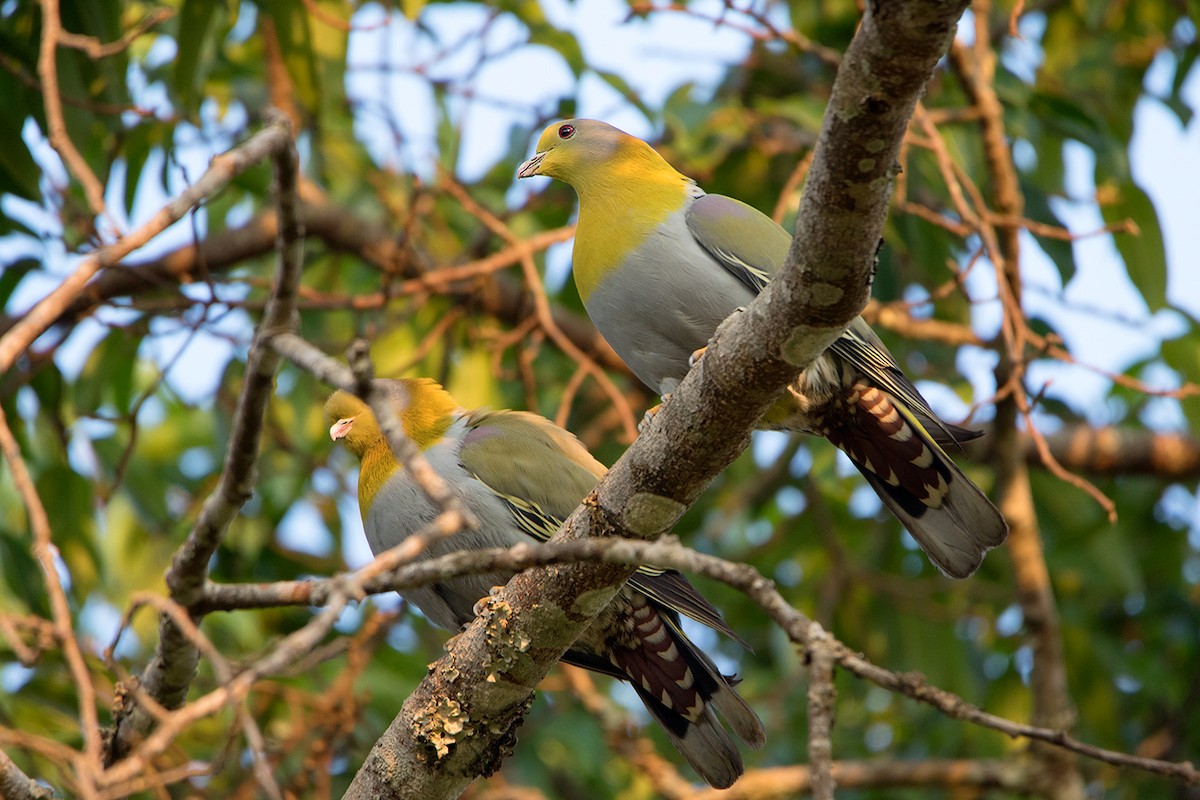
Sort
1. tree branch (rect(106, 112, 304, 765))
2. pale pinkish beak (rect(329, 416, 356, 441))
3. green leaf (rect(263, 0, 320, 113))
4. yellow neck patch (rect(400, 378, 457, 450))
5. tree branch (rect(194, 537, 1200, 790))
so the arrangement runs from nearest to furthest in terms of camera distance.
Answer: tree branch (rect(194, 537, 1200, 790)), tree branch (rect(106, 112, 304, 765)), yellow neck patch (rect(400, 378, 457, 450)), pale pinkish beak (rect(329, 416, 356, 441)), green leaf (rect(263, 0, 320, 113))

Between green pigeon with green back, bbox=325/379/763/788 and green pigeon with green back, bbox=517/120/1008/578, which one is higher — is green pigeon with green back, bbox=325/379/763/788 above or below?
below

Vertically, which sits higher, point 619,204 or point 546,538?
point 619,204

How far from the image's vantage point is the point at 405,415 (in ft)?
12.7

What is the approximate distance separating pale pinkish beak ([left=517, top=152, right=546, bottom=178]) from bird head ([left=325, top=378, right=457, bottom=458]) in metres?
0.72

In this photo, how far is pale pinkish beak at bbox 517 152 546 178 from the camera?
4.00m

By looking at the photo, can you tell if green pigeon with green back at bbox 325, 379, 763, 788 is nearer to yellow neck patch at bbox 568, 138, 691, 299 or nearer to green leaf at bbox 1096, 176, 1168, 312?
yellow neck patch at bbox 568, 138, 691, 299

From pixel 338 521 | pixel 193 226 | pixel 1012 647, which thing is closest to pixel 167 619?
pixel 193 226

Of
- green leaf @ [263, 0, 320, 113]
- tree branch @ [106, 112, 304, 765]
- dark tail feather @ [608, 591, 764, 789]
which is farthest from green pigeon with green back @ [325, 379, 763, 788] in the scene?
green leaf @ [263, 0, 320, 113]

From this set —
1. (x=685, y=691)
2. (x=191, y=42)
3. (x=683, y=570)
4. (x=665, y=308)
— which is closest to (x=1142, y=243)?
(x=665, y=308)

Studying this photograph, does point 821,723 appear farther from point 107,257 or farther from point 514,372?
point 514,372

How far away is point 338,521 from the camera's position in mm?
6129

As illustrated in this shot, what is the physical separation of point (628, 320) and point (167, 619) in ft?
4.79

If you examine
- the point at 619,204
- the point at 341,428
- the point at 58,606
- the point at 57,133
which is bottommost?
the point at 58,606

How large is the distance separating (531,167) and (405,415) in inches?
34.7
